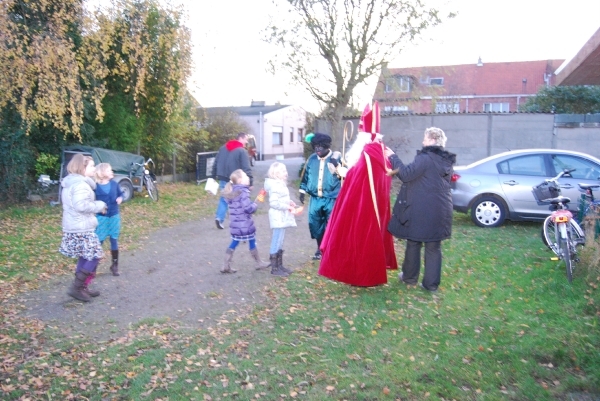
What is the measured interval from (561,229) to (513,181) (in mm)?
3788

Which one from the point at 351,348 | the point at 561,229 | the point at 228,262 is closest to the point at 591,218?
the point at 561,229

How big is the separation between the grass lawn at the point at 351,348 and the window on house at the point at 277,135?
43.1 m

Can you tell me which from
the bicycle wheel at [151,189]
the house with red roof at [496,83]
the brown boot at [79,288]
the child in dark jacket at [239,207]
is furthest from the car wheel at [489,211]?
the house with red roof at [496,83]

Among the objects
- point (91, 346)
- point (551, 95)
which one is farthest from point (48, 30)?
point (551, 95)

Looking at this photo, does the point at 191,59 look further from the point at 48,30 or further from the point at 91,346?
the point at 91,346

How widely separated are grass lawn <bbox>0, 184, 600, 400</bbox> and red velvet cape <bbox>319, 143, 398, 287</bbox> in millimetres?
287

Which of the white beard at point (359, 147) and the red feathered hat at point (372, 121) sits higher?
the red feathered hat at point (372, 121)

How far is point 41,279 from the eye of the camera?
24.2ft

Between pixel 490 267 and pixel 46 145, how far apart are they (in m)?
12.6

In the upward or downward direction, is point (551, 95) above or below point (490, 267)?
above

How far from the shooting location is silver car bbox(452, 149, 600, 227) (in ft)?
34.3

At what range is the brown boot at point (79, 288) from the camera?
6262mm

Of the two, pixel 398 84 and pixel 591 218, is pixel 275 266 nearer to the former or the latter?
pixel 591 218

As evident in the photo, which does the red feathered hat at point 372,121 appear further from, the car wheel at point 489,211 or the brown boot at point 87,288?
the car wheel at point 489,211
